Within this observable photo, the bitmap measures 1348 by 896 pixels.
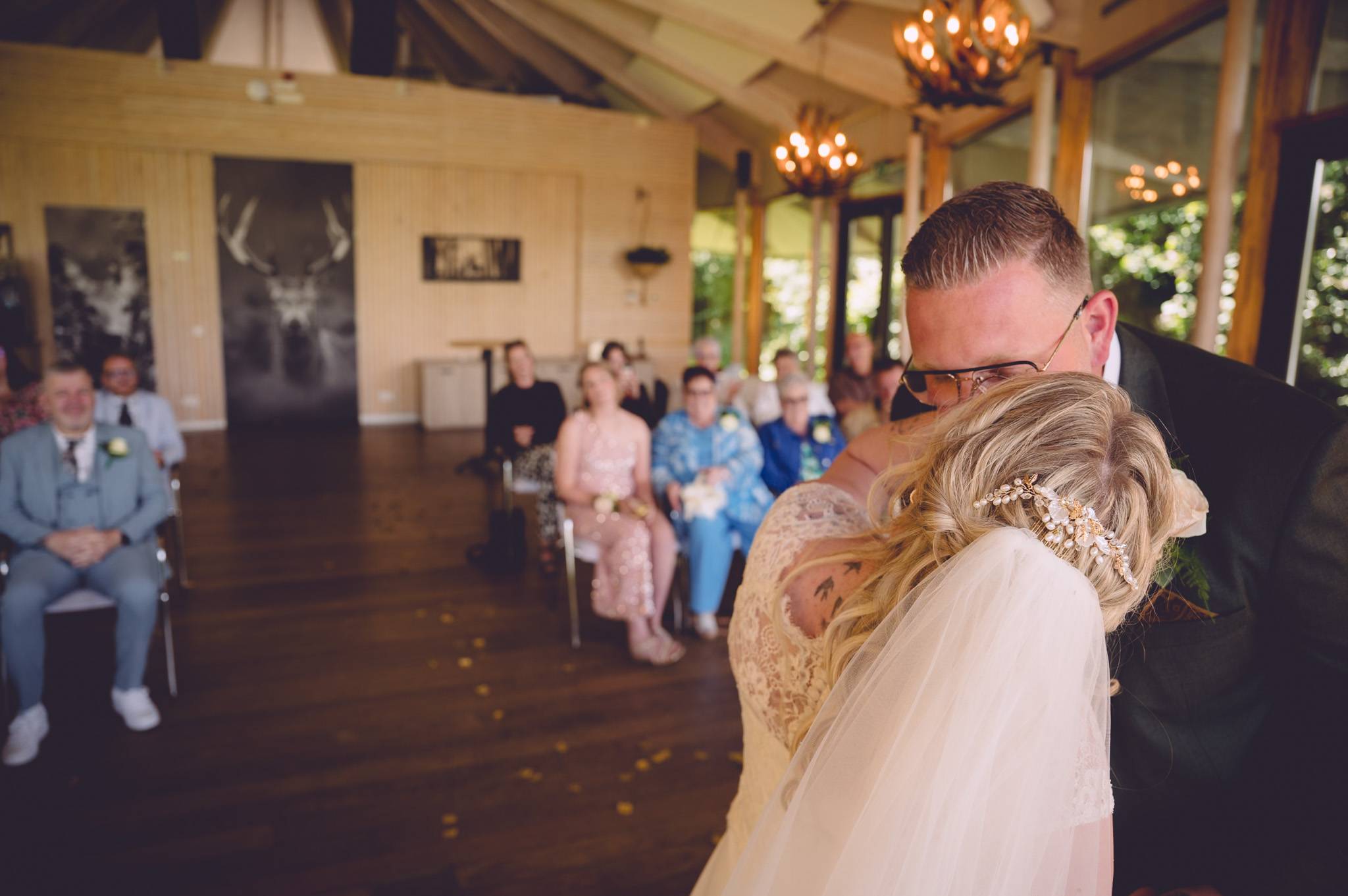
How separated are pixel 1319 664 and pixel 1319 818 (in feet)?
0.62

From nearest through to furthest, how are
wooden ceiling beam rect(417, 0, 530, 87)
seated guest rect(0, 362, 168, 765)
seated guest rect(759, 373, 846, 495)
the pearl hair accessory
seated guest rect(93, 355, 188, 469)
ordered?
the pearl hair accessory < seated guest rect(0, 362, 168, 765) < seated guest rect(759, 373, 846, 495) < seated guest rect(93, 355, 188, 469) < wooden ceiling beam rect(417, 0, 530, 87)

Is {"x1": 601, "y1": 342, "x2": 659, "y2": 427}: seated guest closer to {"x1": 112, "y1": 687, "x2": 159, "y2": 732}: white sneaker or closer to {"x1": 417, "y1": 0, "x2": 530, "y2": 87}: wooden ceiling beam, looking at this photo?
{"x1": 112, "y1": 687, "x2": 159, "y2": 732}: white sneaker

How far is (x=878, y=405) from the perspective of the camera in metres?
5.11

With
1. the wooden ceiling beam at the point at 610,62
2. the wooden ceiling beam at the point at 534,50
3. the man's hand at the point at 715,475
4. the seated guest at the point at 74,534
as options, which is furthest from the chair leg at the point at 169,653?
the wooden ceiling beam at the point at 534,50

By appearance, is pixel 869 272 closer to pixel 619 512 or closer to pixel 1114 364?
pixel 619 512

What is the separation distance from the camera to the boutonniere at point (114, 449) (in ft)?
11.2

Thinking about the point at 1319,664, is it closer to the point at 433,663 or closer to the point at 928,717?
the point at 928,717

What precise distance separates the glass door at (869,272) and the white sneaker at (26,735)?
7.01m

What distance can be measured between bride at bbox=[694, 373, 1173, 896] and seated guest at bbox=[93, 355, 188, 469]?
4.97m

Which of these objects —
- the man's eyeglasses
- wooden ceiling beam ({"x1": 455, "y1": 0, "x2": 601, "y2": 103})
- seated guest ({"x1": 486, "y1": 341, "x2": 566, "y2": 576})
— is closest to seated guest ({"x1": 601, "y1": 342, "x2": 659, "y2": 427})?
seated guest ({"x1": 486, "y1": 341, "x2": 566, "y2": 576})

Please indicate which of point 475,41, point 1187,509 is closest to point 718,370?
point 1187,509

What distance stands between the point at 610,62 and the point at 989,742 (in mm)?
11783

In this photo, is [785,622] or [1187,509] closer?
[1187,509]

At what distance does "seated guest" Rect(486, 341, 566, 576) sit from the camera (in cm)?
516
